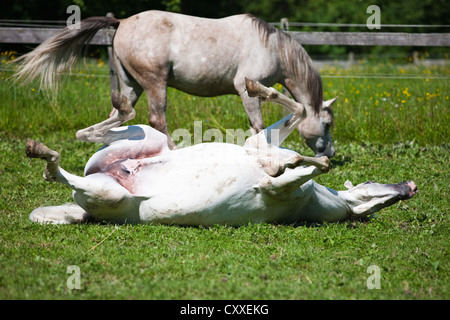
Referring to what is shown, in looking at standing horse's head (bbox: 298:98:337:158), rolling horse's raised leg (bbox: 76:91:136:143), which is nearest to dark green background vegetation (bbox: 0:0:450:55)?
standing horse's head (bbox: 298:98:337:158)

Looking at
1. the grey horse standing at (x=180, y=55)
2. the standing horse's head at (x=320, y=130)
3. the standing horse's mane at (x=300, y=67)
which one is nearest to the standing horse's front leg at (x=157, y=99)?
the grey horse standing at (x=180, y=55)

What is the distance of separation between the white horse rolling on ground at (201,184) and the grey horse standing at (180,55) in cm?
189

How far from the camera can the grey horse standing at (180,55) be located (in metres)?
6.22

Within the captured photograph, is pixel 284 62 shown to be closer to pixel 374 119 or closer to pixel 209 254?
pixel 374 119

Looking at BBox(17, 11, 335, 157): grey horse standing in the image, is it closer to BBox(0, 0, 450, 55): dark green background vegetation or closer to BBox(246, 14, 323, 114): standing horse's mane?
BBox(246, 14, 323, 114): standing horse's mane

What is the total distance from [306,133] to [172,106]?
2.63 metres

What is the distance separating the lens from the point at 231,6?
2922 cm

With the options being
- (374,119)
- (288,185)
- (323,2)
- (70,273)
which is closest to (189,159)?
(288,185)

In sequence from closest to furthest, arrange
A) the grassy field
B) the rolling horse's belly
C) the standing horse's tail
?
the grassy field < the rolling horse's belly < the standing horse's tail

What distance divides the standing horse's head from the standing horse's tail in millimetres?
2667

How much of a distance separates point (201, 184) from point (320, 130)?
140 inches

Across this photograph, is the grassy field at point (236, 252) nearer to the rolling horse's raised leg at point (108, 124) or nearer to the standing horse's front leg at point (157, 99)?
the rolling horse's raised leg at point (108, 124)

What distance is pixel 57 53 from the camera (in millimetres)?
6230

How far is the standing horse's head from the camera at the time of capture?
7.09 metres
